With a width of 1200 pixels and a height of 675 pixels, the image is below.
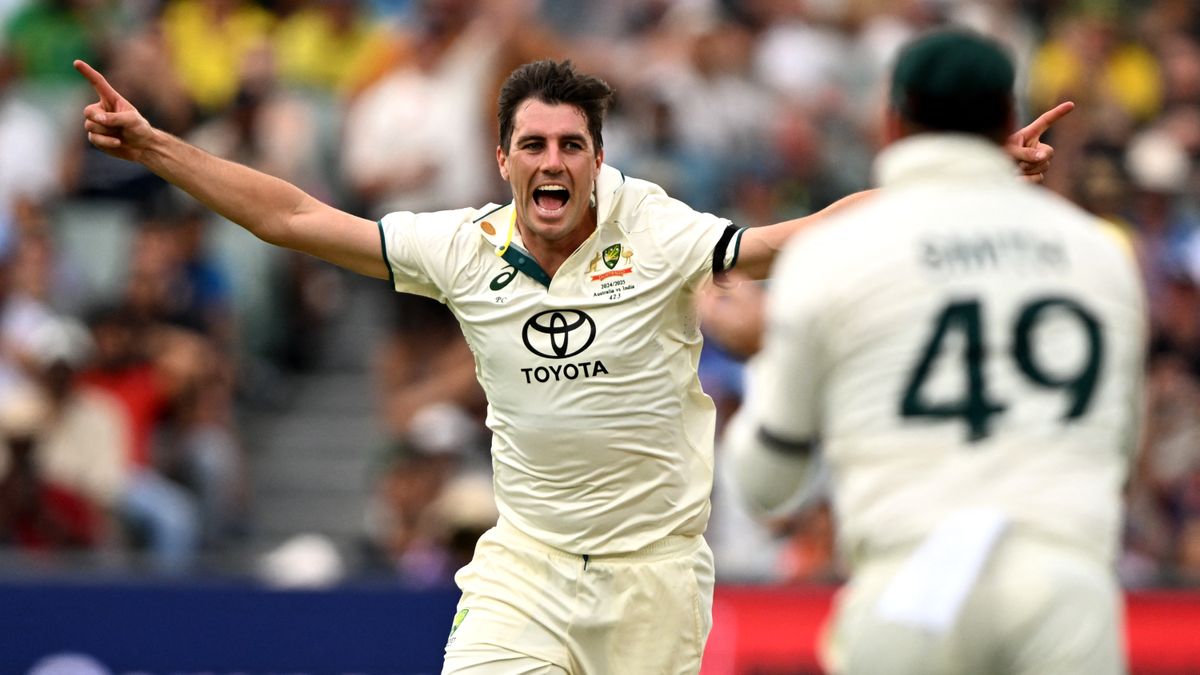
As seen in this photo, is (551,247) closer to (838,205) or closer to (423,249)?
(423,249)

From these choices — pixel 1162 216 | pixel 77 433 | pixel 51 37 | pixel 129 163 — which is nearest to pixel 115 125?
pixel 77 433

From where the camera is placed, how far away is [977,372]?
4.42 meters

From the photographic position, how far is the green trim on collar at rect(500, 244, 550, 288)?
649cm

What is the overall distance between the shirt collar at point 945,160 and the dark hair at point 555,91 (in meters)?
2.09

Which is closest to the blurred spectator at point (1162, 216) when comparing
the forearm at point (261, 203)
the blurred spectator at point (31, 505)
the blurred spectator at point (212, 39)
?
the blurred spectator at point (212, 39)

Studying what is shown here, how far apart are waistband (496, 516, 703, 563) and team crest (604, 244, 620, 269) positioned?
0.92 metres

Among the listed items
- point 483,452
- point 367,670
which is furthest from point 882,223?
point 483,452

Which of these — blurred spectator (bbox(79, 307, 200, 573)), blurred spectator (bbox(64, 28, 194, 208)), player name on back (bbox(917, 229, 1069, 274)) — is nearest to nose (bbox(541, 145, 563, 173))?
player name on back (bbox(917, 229, 1069, 274))

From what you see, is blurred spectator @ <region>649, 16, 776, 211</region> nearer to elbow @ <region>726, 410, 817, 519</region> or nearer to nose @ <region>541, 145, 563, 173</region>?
nose @ <region>541, 145, 563, 173</region>

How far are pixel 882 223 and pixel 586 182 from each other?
6.83ft

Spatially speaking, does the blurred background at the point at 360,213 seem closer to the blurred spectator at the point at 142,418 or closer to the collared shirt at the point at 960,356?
the blurred spectator at the point at 142,418

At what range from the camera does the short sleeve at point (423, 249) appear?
6.61 m

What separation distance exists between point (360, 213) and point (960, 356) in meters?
9.59

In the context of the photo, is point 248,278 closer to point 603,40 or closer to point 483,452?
point 483,452
